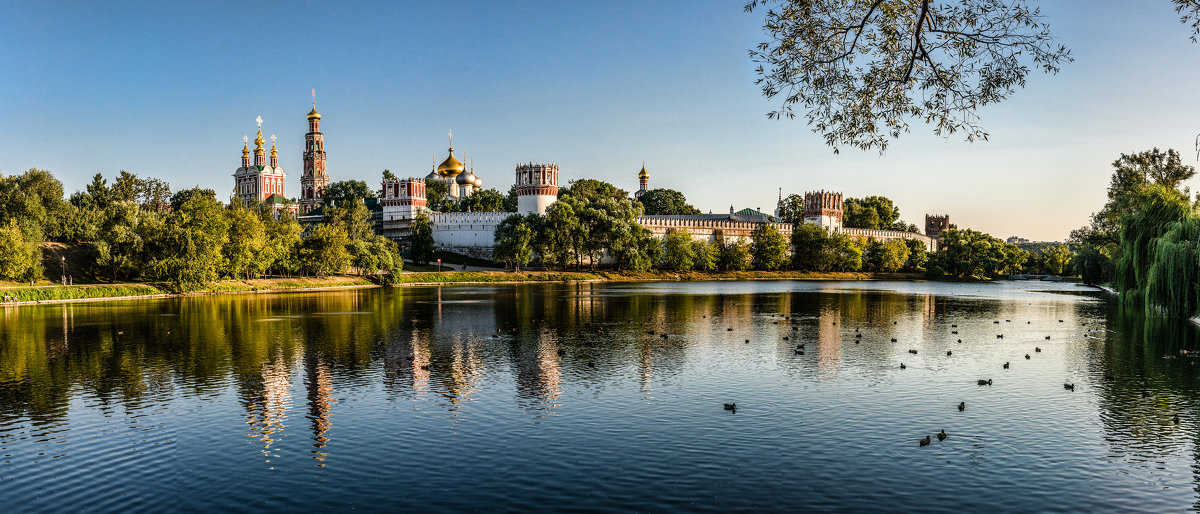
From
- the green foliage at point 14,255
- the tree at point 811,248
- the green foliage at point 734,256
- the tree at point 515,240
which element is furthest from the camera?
the tree at point 811,248

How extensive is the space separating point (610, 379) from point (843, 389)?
17.9 feet

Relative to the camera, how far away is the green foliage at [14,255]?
4947 centimetres

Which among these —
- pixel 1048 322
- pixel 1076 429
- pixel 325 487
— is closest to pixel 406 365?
pixel 325 487

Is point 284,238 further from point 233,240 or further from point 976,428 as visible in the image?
point 976,428

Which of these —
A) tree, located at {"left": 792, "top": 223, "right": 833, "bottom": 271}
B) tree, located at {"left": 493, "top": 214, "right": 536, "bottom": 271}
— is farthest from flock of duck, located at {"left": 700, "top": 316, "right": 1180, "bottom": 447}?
tree, located at {"left": 792, "top": 223, "right": 833, "bottom": 271}

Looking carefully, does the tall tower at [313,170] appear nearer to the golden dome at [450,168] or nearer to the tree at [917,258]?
the golden dome at [450,168]

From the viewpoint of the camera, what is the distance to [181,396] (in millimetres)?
17828

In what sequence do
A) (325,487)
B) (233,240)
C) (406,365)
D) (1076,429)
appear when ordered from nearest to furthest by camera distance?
(325,487) → (1076,429) → (406,365) → (233,240)

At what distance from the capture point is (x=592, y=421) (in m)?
15.4

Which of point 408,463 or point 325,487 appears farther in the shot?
point 408,463

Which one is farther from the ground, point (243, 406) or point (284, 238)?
point (284, 238)

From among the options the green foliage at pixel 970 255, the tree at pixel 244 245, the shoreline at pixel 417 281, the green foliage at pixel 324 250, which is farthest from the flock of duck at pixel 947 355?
the green foliage at pixel 970 255

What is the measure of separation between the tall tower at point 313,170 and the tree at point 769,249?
6976 centimetres

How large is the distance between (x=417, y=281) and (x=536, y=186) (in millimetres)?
31752
